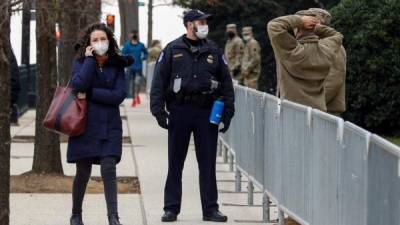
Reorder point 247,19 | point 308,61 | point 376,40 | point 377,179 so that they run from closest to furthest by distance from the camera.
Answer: point 377,179 < point 308,61 < point 376,40 < point 247,19

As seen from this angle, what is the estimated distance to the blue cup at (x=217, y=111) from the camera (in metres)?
10.5

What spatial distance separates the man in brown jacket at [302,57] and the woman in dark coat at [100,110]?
1251 millimetres

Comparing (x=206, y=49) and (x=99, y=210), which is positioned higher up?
(x=206, y=49)

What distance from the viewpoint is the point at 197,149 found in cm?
1079

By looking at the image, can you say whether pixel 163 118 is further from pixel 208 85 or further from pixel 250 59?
pixel 250 59

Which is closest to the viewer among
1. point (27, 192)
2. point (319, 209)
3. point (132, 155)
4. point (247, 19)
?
point (319, 209)

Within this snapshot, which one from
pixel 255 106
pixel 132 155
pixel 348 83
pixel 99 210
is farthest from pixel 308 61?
pixel 348 83

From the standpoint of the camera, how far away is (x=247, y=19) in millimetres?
26469

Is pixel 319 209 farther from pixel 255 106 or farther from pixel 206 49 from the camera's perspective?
pixel 255 106

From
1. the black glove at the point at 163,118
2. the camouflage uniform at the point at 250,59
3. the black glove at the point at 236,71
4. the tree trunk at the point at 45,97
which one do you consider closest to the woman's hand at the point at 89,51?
the black glove at the point at 163,118

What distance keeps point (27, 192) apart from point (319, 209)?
525cm

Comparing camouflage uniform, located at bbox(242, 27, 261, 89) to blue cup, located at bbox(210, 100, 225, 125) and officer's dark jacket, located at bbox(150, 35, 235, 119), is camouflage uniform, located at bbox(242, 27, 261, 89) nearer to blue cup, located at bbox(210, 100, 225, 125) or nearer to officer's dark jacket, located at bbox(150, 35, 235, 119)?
officer's dark jacket, located at bbox(150, 35, 235, 119)

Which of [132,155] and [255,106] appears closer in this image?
[255,106]

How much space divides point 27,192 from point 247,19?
1436 cm
